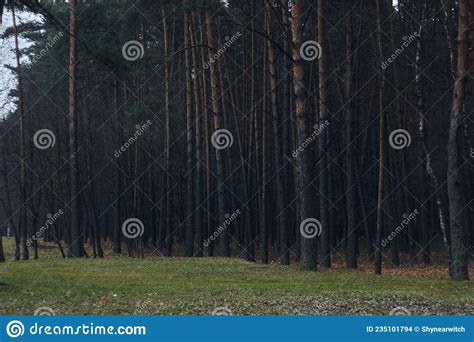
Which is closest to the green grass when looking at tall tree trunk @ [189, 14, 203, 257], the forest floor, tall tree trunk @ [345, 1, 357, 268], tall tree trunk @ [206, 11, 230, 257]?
the forest floor

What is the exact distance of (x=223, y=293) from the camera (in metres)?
16.8

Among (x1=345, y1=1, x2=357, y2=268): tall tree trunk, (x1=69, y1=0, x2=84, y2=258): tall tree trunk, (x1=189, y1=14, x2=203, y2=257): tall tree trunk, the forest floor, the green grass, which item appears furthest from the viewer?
(x1=189, y1=14, x2=203, y2=257): tall tree trunk

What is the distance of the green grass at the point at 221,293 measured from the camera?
1383cm

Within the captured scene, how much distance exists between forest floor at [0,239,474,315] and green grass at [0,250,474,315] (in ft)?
0.06

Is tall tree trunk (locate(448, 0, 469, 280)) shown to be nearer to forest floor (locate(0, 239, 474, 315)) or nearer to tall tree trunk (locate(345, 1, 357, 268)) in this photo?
forest floor (locate(0, 239, 474, 315))

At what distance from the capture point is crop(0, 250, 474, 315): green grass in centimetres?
1383

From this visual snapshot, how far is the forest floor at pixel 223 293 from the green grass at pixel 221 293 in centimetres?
2

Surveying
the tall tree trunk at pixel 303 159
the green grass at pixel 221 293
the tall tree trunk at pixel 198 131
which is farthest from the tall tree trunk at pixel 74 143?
the tall tree trunk at pixel 303 159

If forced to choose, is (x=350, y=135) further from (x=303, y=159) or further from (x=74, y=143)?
(x=74, y=143)

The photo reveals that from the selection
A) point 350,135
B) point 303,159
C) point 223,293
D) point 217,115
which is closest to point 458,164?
point 303,159

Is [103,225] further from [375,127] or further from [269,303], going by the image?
[269,303]

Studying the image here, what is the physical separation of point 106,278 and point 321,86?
1104 cm

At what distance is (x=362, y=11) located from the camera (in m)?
34.5

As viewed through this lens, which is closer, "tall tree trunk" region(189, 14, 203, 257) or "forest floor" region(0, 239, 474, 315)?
"forest floor" region(0, 239, 474, 315)
